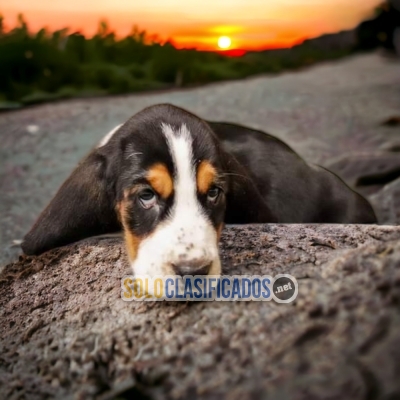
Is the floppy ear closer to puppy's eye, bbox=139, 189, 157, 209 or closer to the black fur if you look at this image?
the black fur

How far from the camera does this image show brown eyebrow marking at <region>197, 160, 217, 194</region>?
109 inches

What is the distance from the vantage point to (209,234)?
8.48 ft

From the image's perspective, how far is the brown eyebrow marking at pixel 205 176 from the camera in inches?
109

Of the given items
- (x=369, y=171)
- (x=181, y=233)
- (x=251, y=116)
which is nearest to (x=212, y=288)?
(x=181, y=233)

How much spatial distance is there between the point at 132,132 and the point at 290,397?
1661mm

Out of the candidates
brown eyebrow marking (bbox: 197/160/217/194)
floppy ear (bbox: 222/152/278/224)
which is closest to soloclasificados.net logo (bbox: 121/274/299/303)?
brown eyebrow marking (bbox: 197/160/217/194)

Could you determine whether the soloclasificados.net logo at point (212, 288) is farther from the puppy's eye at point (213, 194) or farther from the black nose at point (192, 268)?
the puppy's eye at point (213, 194)

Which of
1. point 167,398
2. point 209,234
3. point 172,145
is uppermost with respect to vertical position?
point 172,145

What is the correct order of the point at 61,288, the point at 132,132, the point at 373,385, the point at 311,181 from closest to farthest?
the point at 373,385
the point at 61,288
the point at 132,132
the point at 311,181

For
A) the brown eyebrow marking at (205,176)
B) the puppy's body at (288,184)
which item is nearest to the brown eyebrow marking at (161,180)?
the brown eyebrow marking at (205,176)

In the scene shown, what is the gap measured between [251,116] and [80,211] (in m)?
4.25

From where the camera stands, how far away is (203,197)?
2.77 m

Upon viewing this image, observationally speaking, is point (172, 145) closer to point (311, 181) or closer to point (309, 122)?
point (311, 181)

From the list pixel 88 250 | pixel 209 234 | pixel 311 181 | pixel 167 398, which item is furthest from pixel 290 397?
pixel 311 181
